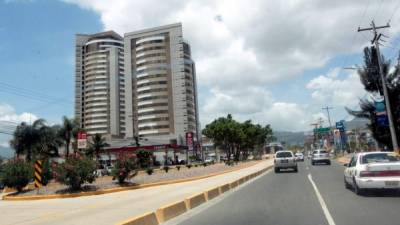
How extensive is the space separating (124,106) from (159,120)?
61.9ft

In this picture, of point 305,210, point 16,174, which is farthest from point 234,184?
point 16,174

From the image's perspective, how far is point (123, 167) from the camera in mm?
25188

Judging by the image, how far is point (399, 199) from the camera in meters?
13.6

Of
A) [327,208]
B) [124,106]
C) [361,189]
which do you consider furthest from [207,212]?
[124,106]

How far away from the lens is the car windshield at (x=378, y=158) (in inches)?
614

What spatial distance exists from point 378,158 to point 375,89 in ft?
85.6

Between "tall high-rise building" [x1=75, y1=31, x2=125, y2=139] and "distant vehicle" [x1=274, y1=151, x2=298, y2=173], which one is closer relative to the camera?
"distant vehicle" [x1=274, y1=151, x2=298, y2=173]

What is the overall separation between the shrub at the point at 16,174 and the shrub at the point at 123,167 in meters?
5.35

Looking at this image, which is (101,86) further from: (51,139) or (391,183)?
(391,183)

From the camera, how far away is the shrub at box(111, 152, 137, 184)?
2516 centimetres

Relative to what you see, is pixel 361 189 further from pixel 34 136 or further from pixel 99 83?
pixel 99 83

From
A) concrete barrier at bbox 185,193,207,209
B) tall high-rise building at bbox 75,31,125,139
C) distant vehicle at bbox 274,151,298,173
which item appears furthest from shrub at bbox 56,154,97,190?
tall high-rise building at bbox 75,31,125,139

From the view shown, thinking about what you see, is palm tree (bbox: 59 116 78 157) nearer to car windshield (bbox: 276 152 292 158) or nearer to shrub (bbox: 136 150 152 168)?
shrub (bbox: 136 150 152 168)

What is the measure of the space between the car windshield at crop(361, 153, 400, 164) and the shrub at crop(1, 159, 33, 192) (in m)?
19.4
